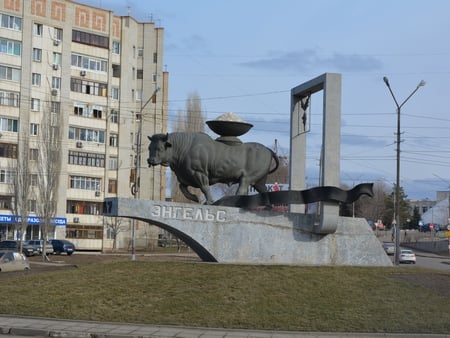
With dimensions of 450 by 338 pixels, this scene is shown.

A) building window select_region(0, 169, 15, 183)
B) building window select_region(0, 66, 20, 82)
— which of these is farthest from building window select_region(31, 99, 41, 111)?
building window select_region(0, 169, 15, 183)

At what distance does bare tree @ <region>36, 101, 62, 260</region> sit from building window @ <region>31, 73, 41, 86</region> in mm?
4971

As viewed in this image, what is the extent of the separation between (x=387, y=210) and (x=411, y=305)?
335 feet

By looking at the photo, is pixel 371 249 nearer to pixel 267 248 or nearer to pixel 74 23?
pixel 267 248

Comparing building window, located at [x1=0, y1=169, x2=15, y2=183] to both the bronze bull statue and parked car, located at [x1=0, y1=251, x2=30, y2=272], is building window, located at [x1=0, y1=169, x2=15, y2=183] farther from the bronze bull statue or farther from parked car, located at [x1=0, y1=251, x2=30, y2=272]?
the bronze bull statue

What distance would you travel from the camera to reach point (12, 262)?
37.5 metres

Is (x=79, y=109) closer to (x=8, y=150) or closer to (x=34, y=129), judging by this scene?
(x=34, y=129)

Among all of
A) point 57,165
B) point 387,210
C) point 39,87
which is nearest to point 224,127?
point 57,165

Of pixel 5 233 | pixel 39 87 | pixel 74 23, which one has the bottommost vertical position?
pixel 5 233

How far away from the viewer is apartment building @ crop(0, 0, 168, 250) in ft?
227

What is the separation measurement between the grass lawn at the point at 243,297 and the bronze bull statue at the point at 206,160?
355 centimetres

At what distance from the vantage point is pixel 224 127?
24703 millimetres

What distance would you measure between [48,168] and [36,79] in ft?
42.6

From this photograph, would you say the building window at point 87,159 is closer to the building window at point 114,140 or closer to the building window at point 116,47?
the building window at point 114,140

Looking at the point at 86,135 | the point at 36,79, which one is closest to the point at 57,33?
the point at 36,79
